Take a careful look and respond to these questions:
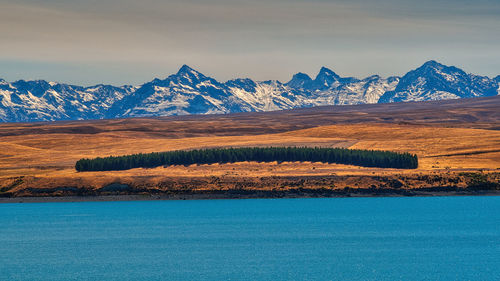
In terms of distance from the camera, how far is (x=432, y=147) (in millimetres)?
186250

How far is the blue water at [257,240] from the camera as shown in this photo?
67438mm

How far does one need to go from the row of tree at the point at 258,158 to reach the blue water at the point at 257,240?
29749mm

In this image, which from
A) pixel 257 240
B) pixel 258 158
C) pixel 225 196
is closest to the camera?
pixel 257 240

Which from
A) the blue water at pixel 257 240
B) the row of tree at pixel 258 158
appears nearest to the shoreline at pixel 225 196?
the blue water at pixel 257 240

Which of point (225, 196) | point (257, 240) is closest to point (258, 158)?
point (225, 196)

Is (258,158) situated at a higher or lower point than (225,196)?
higher

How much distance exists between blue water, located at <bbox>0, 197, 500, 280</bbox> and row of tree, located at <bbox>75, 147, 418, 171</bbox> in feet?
97.6

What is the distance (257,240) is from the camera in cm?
8506

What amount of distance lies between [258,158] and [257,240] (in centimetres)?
8104

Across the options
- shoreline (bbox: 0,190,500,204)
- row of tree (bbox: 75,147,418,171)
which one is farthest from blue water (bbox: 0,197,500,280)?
row of tree (bbox: 75,147,418,171)

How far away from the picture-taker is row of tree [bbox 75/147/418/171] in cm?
15525

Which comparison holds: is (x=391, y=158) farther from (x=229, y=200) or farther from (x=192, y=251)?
(x=192, y=251)

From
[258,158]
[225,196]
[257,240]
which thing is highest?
[257,240]

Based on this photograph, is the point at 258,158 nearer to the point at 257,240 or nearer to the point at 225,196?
the point at 225,196
